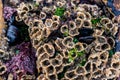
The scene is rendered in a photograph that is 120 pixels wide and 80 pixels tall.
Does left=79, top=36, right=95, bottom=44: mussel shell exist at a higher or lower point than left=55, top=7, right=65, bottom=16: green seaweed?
lower

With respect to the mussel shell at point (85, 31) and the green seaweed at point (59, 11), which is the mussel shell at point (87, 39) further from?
the green seaweed at point (59, 11)

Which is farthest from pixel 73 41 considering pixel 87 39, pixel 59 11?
pixel 59 11

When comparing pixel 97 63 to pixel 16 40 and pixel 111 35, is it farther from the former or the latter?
pixel 16 40

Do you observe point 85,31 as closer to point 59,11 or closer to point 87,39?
point 87,39

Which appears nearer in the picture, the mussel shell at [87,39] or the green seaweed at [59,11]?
the mussel shell at [87,39]

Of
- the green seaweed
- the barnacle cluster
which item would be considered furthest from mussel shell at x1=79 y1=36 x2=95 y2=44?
the green seaweed

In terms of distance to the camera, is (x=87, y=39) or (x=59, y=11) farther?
(x=59, y=11)

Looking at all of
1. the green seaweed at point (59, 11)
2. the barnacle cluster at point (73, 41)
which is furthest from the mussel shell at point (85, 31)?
the green seaweed at point (59, 11)

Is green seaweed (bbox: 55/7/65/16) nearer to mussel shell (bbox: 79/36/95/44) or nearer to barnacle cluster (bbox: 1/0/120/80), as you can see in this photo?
barnacle cluster (bbox: 1/0/120/80)
